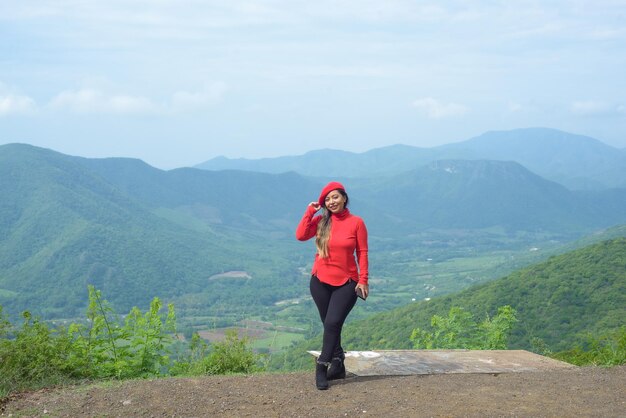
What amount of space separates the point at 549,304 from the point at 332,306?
26.4 m

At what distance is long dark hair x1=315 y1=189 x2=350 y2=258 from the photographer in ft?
21.9

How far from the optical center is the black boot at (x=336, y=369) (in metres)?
6.93

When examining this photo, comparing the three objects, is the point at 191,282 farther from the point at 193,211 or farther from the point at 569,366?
the point at 569,366

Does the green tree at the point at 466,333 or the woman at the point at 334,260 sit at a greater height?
the woman at the point at 334,260

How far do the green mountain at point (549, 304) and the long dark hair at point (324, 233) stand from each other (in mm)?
19643

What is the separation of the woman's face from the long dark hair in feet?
0.14

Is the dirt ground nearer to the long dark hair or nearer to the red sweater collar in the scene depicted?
the long dark hair

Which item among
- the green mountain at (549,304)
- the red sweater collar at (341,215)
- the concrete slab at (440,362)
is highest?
the red sweater collar at (341,215)

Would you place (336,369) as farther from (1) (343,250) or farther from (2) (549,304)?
(2) (549,304)

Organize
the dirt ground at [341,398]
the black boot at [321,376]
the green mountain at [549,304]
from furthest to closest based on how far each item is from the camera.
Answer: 1. the green mountain at [549,304]
2. the black boot at [321,376]
3. the dirt ground at [341,398]

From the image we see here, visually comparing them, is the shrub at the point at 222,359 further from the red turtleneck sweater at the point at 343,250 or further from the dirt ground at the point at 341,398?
the red turtleneck sweater at the point at 343,250

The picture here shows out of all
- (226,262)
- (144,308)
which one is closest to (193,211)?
(226,262)

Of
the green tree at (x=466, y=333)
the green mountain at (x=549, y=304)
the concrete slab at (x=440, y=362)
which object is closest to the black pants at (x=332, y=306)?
the concrete slab at (x=440, y=362)

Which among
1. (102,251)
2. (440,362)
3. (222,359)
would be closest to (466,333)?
(440,362)
